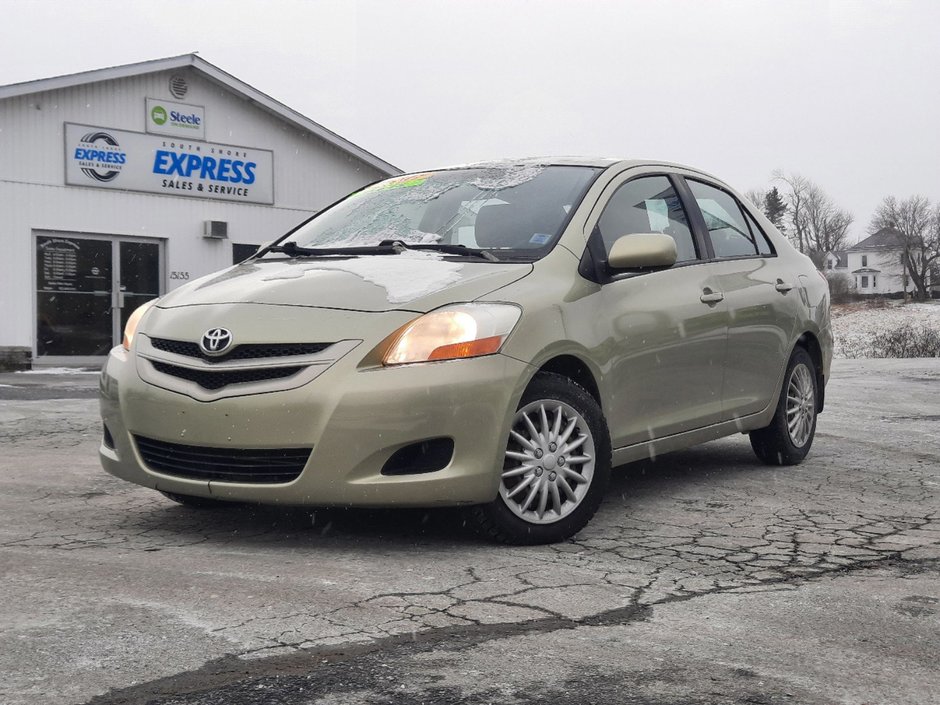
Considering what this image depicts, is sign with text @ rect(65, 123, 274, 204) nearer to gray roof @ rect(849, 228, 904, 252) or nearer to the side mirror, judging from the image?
the side mirror

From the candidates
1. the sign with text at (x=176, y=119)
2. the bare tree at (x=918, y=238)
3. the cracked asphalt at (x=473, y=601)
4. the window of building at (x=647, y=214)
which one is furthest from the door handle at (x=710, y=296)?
the bare tree at (x=918, y=238)

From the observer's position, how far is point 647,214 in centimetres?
557

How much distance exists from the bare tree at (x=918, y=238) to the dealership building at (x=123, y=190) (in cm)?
8738

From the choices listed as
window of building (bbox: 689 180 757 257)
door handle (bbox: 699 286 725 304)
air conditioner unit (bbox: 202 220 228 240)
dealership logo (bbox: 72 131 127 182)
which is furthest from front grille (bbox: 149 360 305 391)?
air conditioner unit (bbox: 202 220 228 240)

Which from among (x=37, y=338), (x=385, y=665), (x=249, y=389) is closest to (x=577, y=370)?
(x=249, y=389)

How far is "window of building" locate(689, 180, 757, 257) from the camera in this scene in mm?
6039

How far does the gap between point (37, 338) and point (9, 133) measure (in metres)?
3.05

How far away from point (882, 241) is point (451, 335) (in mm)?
123628

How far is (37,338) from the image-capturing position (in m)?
17.4

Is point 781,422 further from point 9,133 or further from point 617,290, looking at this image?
point 9,133

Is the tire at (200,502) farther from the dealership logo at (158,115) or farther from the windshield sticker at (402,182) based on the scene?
the dealership logo at (158,115)

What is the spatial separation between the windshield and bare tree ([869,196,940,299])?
99178mm

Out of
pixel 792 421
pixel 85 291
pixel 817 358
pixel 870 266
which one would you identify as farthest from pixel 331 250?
pixel 870 266

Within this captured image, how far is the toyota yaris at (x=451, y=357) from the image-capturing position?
4105 millimetres
